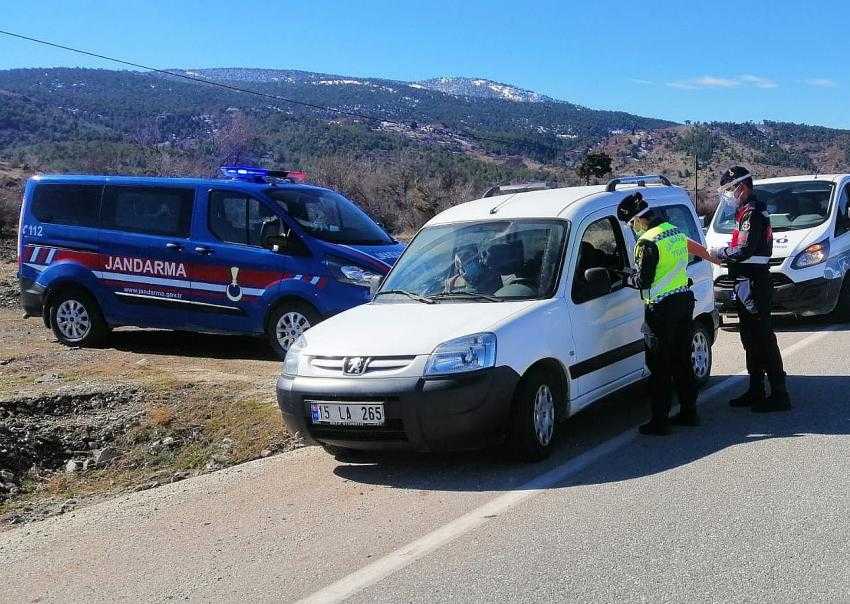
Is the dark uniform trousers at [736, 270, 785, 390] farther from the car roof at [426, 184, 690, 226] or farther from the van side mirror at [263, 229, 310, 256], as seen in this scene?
the van side mirror at [263, 229, 310, 256]

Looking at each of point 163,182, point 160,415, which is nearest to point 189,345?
point 163,182

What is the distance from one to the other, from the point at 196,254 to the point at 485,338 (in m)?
5.57

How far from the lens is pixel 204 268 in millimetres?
10398

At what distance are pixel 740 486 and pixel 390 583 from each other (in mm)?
2272

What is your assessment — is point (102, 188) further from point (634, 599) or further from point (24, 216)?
point (634, 599)

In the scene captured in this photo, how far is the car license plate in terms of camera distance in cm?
564

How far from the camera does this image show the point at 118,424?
751cm

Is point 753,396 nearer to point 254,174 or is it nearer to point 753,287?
point 753,287

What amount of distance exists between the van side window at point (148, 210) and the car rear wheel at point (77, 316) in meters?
0.95

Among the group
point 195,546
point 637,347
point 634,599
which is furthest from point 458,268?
point 634,599

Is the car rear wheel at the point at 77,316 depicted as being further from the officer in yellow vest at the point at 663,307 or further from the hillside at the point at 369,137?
the hillside at the point at 369,137

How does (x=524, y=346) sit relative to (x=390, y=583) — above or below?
above

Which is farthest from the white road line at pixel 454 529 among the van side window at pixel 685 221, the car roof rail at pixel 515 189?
the car roof rail at pixel 515 189

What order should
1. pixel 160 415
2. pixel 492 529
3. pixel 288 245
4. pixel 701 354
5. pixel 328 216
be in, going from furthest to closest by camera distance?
pixel 328 216, pixel 288 245, pixel 701 354, pixel 160 415, pixel 492 529
